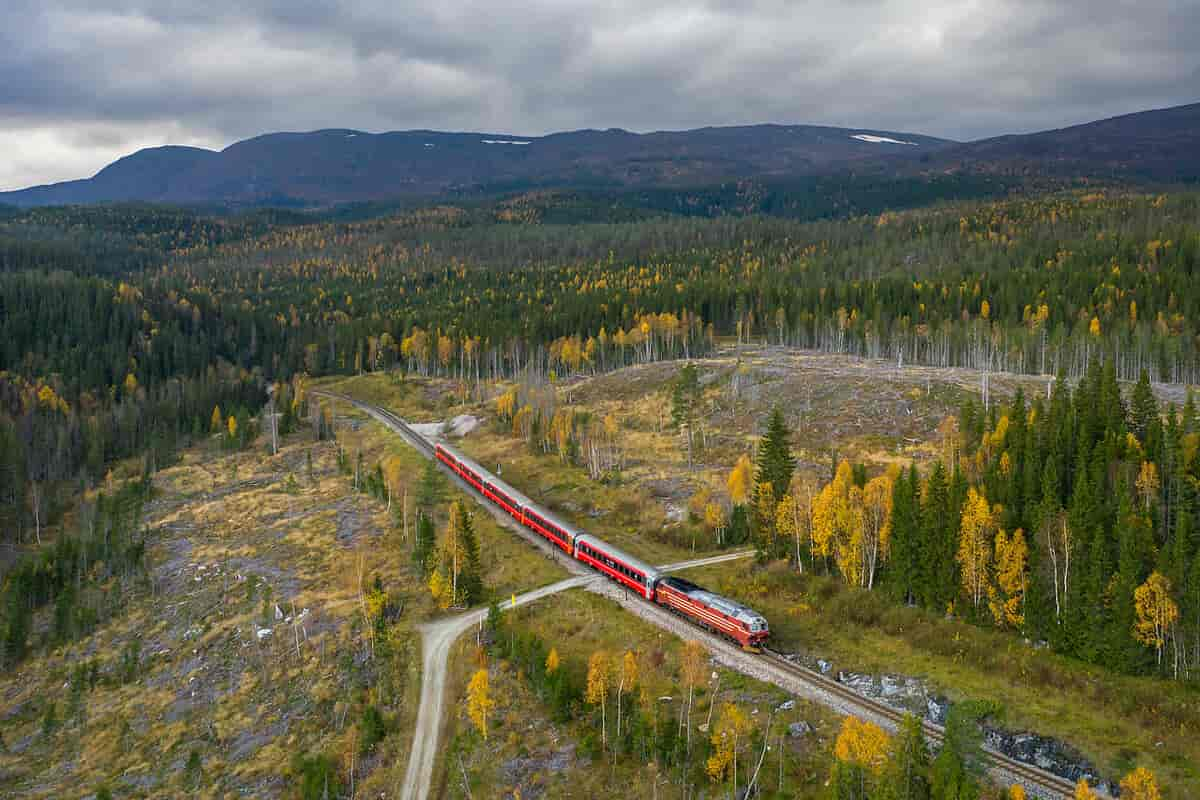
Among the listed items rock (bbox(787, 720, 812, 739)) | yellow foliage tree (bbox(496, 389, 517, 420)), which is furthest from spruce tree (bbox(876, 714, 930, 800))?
yellow foliage tree (bbox(496, 389, 517, 420))

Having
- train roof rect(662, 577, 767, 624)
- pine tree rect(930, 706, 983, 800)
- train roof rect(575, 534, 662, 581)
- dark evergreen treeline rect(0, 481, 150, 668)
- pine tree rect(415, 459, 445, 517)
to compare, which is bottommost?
dark evergreen treeline rect(0, 481, 150, 668)

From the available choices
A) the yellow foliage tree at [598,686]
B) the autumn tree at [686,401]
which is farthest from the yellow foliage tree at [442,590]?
the autumn tree at [686,401]

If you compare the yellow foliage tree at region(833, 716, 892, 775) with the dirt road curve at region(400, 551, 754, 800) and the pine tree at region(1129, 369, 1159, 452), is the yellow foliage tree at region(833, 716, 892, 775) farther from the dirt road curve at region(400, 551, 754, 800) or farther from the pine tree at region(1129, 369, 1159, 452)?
the pine tree at region(1129, 369, 1159, 452)

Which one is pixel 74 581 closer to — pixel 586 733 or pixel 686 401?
pixel 586 733

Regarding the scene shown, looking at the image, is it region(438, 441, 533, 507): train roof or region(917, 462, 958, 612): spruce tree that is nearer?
region(917, 462, 958, 612): spruce tree

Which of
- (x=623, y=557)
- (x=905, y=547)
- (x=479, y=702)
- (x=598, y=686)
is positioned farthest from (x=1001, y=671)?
(x=479, y=702)

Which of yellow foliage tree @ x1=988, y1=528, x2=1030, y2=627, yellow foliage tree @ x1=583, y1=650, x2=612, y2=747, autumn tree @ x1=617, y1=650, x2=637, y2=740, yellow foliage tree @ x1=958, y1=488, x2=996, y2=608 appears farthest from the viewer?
yellow foliage tree @ x1=958, y1=488, x2=996, y2=608
